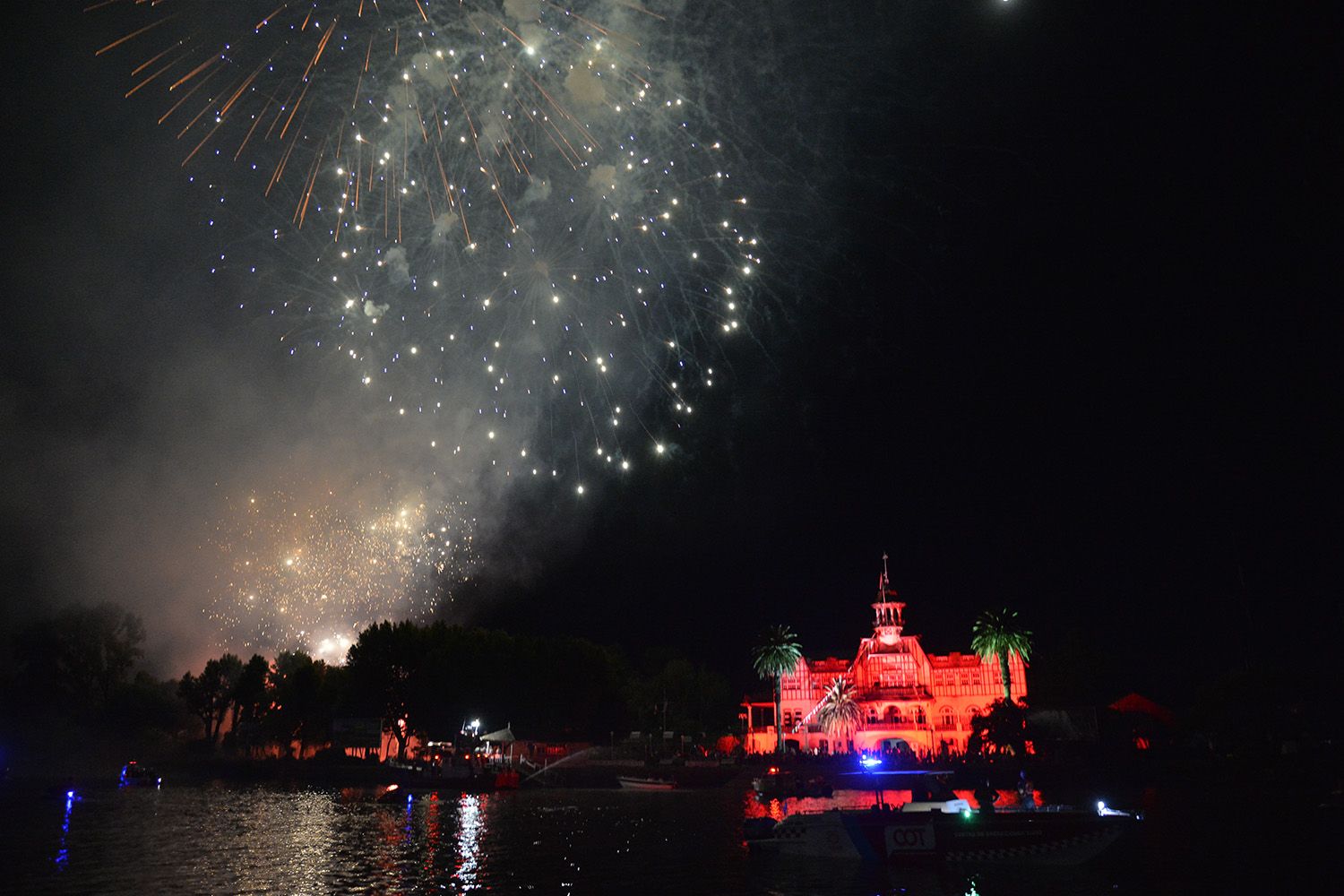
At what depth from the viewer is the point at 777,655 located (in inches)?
4291

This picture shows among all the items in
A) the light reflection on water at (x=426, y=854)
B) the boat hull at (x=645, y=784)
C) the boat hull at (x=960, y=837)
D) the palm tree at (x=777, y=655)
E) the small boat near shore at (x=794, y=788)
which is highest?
the palm tree at (x=777, y=655)

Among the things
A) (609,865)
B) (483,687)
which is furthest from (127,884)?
(483,687)

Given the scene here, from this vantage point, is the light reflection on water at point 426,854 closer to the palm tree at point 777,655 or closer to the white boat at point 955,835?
the white boat at point 955,835

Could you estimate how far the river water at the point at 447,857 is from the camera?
22391 mm

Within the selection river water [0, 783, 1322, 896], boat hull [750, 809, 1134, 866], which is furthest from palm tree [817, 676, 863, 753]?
boat hull [750, 809, 1134, 866]

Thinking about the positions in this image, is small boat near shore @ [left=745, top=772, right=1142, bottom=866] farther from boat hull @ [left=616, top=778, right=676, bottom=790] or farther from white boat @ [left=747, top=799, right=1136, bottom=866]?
boat hull @ [left=616, top=778, right=676, bottom=790]

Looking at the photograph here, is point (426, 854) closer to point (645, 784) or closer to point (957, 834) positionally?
point (957, 834)

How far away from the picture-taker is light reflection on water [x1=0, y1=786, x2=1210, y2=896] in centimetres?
2248

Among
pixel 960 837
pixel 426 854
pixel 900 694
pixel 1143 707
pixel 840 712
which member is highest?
pixel 900 694

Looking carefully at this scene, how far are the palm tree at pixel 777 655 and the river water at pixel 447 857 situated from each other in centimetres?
→ 6289

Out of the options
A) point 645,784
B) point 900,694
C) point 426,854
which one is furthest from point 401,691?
point 426,854

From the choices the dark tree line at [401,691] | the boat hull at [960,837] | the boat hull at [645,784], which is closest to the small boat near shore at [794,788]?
the boat hull at [645,784]

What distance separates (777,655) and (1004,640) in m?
26.7

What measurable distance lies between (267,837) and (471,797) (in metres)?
25.0
